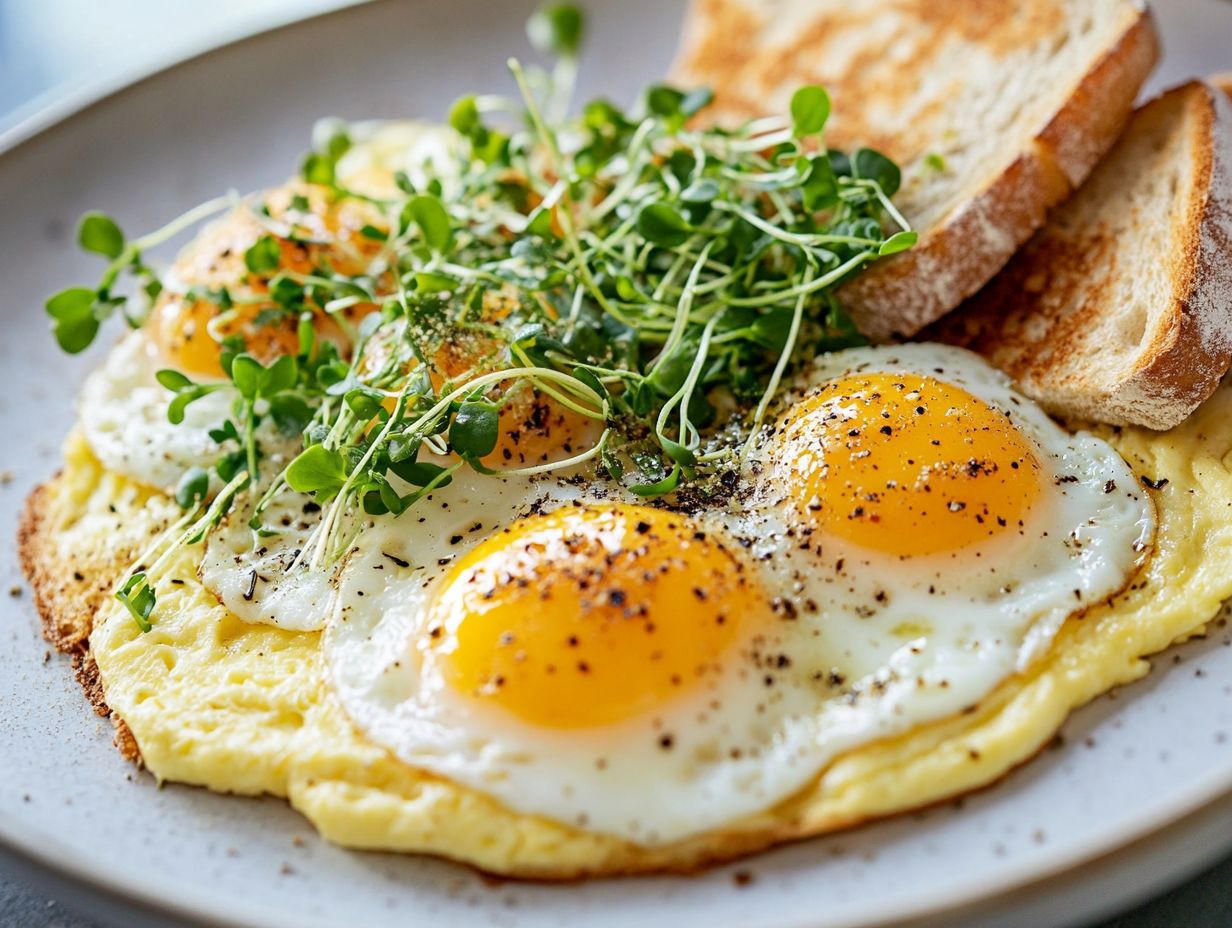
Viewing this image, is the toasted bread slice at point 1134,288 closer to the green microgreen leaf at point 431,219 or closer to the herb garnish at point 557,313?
the herb garnish at point 557,313

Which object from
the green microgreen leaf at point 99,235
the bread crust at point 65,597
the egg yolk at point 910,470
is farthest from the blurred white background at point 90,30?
the egg yolk at point 910,470

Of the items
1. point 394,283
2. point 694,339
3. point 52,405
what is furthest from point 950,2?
point 52,405

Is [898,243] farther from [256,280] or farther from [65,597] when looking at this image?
[65,597]

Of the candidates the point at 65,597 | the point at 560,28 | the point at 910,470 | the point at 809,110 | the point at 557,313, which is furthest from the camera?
the point at 560,28

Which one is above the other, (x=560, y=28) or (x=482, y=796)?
(x=560, y=28)

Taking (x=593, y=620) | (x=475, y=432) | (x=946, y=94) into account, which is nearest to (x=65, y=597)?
(x=475, y=432)

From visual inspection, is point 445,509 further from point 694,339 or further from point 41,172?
point 41,172

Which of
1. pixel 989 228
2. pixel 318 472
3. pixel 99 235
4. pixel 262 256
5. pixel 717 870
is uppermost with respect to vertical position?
pixel 99 235
